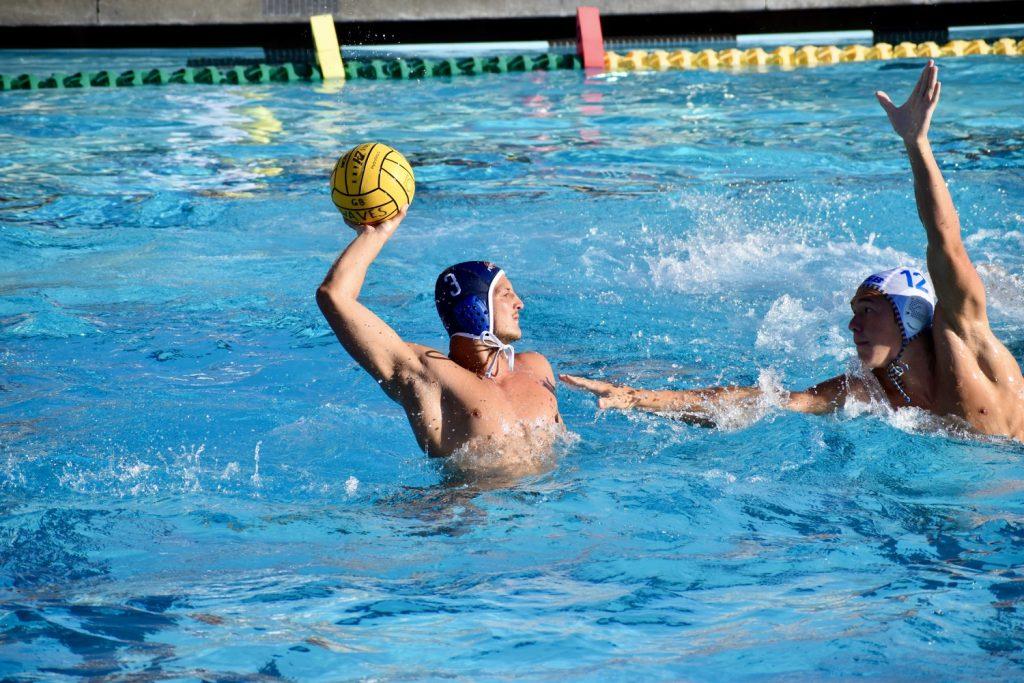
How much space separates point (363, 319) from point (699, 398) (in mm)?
1488

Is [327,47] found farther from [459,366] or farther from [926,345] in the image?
[926,345]

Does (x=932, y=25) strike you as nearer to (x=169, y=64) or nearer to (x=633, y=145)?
(x=633, y=145)

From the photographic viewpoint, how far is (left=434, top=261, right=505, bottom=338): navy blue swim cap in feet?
11.7

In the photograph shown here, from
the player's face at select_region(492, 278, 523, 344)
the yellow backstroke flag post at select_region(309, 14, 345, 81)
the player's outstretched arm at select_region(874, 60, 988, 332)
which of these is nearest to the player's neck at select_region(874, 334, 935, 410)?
the player's outstretched arm at select_region(874, 60, 988, 332)

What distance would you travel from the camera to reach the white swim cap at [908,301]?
12.3 ft

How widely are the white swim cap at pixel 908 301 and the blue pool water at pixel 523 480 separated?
0.34m

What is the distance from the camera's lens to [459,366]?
3.56 metres

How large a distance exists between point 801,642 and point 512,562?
857 mm

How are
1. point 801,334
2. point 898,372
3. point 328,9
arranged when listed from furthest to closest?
1. point 328,9
2. point 801,334
3. point 898,372

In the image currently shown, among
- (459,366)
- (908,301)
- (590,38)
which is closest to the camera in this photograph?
(459,366)

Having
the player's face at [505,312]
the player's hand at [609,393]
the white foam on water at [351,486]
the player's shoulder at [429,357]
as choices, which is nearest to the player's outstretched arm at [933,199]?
the player's hand at [609,393]

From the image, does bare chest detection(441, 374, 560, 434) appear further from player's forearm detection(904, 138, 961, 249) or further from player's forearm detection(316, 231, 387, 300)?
→ player's forearm detection(904, 138, 961, 249)

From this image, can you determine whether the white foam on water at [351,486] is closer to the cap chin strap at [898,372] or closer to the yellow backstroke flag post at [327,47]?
the cap chin strap at [898,372]

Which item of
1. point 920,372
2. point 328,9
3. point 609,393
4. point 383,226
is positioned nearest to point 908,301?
point 920,372
